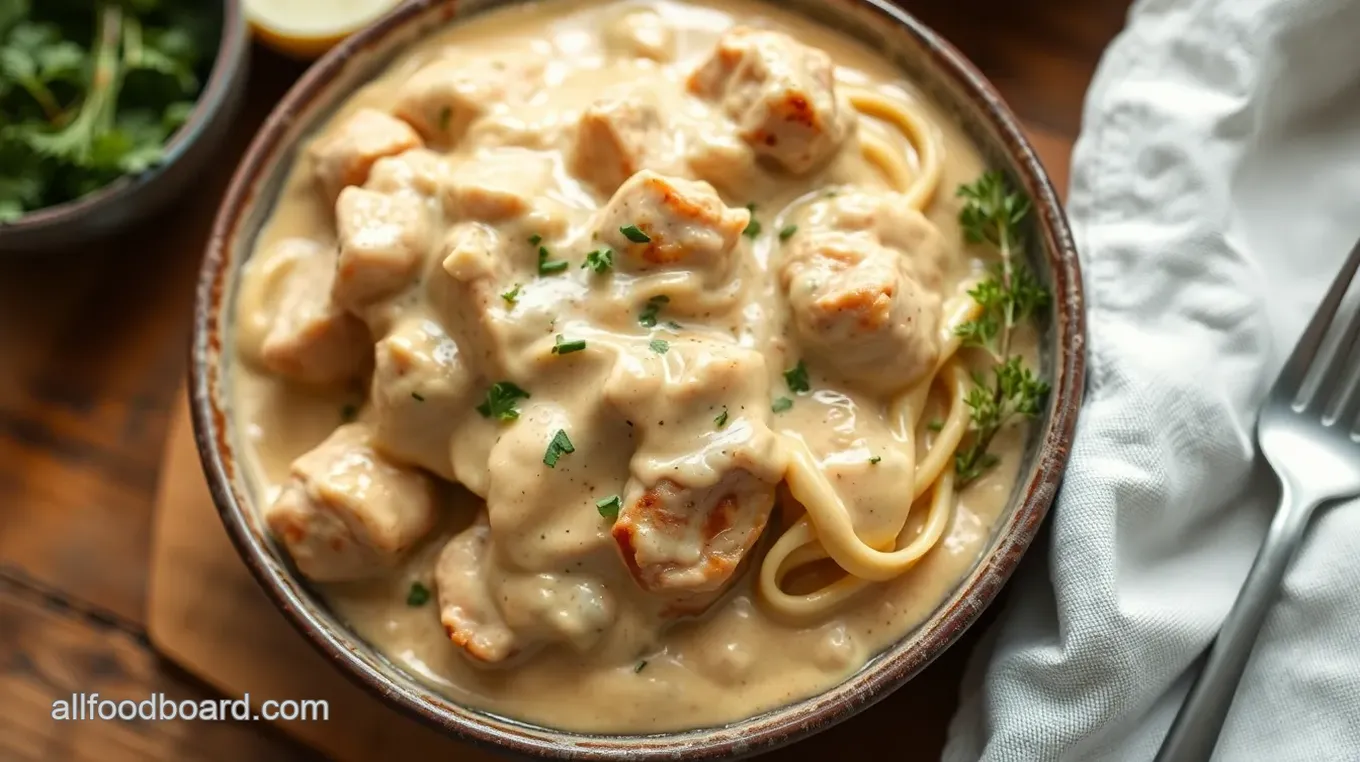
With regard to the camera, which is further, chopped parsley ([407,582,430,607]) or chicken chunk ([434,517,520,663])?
chopped parsley ([407,582,430,607])

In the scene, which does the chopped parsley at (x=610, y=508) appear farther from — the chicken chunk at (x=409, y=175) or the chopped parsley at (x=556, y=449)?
the chicken chunk at (x=409, y=175)

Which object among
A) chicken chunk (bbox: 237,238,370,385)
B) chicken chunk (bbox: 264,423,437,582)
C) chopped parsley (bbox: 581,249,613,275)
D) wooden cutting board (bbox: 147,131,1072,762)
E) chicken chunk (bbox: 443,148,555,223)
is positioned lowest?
wooden cutting board (bbox: 147,131,1072,762)

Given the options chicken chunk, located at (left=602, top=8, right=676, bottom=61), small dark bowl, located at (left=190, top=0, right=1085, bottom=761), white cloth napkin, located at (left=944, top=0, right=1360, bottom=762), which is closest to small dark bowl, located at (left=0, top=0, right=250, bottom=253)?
small dark bowl, located at (left=190, top=0, right=1085, bottom=761)

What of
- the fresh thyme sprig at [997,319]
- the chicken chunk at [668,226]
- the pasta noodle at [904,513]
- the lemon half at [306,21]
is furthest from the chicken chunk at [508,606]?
the lemon half at [306,21]

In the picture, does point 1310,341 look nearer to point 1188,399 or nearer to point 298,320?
point 1188,399

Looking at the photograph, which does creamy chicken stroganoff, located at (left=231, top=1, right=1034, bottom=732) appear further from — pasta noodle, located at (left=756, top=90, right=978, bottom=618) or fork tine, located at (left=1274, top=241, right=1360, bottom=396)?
fork tine, located at (left=1274, top=241, right=1360, bottom=396)

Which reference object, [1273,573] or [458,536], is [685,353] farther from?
[1273,573]

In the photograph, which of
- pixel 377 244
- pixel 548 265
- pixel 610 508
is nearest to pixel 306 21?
pixel 377 244
